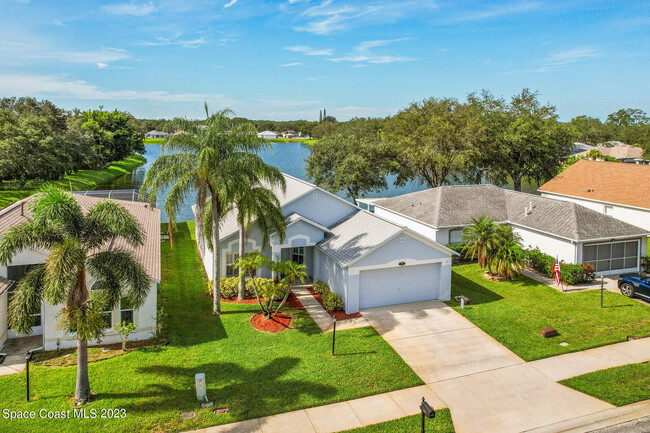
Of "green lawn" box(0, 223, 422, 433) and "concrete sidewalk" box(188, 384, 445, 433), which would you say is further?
"green lawn" box(0, 223, 422, 433)

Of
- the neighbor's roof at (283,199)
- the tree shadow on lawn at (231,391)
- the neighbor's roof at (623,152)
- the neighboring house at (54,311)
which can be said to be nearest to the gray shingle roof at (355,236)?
the neighbor's roof at (283,199)

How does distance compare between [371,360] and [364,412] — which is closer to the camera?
[364,412]

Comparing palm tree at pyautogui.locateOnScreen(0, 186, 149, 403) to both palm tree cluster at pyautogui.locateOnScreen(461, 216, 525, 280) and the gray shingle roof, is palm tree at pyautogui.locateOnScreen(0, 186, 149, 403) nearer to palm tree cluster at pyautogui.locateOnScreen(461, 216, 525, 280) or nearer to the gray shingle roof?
the gray shingle roof

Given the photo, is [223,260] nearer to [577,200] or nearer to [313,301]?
[313,301]

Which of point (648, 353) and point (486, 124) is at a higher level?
point (486, 124)

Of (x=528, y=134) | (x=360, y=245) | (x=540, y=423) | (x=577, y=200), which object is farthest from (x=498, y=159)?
(x=540, y=423)

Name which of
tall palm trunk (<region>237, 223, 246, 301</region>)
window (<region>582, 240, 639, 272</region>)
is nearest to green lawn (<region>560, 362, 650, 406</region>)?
window (<region>582, 240, 639, 272</region>)
